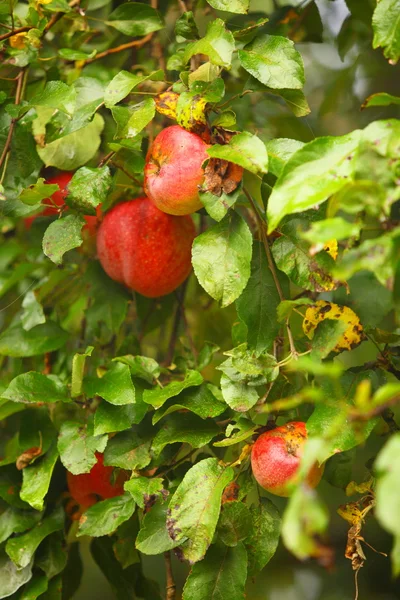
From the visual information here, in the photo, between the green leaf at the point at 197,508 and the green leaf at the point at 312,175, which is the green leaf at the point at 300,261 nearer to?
the green leaf at the point at 312,175

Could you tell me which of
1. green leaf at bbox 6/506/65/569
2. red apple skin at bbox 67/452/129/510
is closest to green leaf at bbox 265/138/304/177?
red apple skin at bbox 67/452/129/510

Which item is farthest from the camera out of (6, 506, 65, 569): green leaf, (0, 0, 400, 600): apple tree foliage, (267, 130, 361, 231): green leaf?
(6, 506, 65, 569): green leaf

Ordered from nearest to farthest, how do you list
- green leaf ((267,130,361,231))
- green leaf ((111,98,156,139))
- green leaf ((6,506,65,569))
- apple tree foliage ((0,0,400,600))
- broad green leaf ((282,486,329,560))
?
broad green leaf ((282,486,329,560)), green leaf ((267,130,361,231)), apple tree foliage ((0,0,400,600)), green leaf ((111,98,156,139)), green leaf ((6,506,65,569))

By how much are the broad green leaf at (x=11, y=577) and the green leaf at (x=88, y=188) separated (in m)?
0.47

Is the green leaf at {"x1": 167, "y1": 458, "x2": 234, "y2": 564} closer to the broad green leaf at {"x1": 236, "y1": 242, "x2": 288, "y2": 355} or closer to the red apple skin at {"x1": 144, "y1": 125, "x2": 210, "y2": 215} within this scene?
the broad green leaf at {"x1": 236, "y1": 242, "x2": 288, "y2": 355}

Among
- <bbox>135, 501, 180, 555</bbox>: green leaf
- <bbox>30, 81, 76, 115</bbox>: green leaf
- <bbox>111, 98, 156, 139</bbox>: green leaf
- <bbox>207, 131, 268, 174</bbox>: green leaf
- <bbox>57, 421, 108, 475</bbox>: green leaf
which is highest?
<bbox>30, 81, 76, 115</bbox>: green leaf

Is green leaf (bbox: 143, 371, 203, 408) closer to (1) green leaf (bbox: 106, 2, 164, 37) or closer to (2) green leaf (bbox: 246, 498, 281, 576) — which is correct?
(2) green leaf (bbox: 246, 498, 281, 576)

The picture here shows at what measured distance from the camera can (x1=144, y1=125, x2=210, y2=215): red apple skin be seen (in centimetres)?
76

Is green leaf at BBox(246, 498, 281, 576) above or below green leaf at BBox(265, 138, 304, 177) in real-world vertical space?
below

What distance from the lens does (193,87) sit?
0.76m

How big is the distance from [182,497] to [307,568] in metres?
0.98

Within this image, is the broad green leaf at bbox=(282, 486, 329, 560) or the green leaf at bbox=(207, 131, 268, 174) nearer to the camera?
the broad green leaf at bbox=(282, 486, 329, 560)

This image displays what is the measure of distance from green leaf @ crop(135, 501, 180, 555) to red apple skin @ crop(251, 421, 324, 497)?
12 cm

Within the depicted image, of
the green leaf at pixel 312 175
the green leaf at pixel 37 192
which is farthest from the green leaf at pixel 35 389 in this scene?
the green leaf at pixel 312 175
